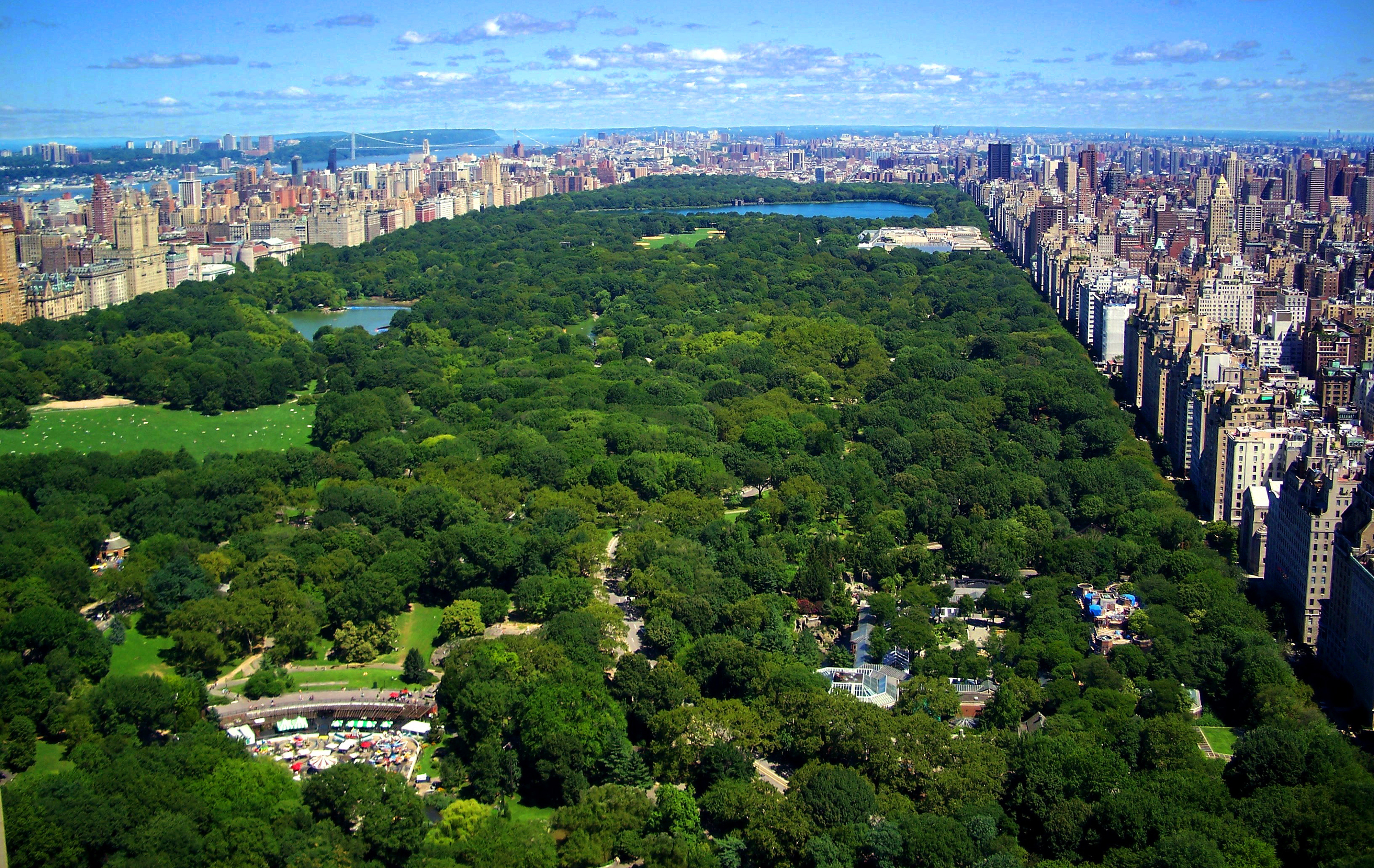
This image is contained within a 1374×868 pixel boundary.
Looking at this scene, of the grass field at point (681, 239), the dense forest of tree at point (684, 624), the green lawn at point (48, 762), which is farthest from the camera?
the grass field at point (681, 239)

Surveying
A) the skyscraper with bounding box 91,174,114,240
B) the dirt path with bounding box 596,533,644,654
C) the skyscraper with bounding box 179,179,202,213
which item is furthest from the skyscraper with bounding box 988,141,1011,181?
the dirt path with bounding box 596,533,644,654

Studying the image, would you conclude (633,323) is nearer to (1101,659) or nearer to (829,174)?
(1101,659)

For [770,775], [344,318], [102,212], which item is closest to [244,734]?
[770,775]

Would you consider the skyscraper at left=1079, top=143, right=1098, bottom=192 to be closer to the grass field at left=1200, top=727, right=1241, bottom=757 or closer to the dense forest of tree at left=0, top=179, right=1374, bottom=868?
the dense forest of tree at left=0, top=179, right=1374, bottom=868

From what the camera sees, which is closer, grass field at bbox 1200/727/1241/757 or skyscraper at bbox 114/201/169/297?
grass field at bbox 1200/727/1241/757

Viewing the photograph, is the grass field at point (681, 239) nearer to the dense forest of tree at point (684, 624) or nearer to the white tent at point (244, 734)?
the dense forest of tree at point (684, 624)

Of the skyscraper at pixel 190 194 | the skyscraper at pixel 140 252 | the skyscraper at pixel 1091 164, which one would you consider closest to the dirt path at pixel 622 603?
the skyscraper at pixel 140 252
